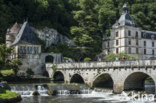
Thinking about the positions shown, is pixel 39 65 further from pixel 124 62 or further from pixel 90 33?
pixel 124 62

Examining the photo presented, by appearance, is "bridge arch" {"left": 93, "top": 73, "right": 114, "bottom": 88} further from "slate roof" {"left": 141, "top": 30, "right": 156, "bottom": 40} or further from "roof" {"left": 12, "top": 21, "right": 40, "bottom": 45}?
"slate roof" {"left": 141, "top": 30, "right": 156, "bottom": 40}

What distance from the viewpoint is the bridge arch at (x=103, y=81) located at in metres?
45.7

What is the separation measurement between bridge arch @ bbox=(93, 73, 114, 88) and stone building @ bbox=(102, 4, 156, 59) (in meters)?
32.9

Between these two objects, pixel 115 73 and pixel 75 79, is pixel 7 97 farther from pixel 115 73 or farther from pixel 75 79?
pixel 75 79

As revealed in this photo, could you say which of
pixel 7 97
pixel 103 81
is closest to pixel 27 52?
pixel 103 81

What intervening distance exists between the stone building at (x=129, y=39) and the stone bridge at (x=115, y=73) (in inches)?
1304

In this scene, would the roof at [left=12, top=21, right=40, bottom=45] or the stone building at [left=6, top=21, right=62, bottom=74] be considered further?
the roof at [left=12, top=21, right=40, bottom=45]

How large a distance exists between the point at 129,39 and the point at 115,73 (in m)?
42.9

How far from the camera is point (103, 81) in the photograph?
4806 centimetres

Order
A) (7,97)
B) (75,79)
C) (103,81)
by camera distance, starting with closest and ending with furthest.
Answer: (7,97) → (103,81) → (75,79)

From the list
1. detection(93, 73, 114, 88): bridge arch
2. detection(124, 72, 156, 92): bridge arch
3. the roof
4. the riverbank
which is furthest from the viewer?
the roof

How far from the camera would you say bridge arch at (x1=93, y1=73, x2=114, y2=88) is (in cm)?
4574

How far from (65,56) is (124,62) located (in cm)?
4116

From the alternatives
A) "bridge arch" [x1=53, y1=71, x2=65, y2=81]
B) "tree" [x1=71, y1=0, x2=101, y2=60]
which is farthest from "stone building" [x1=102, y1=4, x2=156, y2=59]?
"bridge arch" [x1=53, y1=71, x2=65, y2=81]
